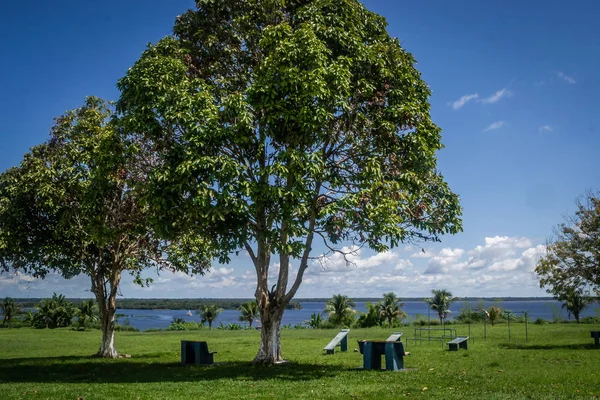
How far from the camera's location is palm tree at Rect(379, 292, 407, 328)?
2461 inches

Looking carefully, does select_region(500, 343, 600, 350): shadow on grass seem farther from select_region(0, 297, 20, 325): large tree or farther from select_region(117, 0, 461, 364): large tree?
select_region(0, 297, 20, 325): large tree

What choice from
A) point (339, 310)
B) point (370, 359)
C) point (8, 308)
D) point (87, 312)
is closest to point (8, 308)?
point (8, 308)

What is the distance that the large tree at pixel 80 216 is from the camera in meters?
23.1

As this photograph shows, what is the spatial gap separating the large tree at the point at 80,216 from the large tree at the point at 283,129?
12.1 ft

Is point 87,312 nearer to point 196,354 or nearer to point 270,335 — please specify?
point 196,354

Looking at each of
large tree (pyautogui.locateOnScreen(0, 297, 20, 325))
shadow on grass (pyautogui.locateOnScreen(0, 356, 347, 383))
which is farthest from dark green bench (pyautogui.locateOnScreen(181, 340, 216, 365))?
large tree (pyautogui.locateOnScreen(0, 297, 20, 325))

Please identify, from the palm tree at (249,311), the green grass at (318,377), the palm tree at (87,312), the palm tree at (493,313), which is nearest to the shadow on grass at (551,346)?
the green grass at (318,377)

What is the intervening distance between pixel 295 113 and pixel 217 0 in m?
6.41

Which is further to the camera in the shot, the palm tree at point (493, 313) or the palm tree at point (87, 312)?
the palm tree at point (87, 312)

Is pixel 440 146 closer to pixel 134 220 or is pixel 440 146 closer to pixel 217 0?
pixel 217 0

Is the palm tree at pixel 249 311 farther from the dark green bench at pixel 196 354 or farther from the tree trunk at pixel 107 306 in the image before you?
the dark green bench at pixel 196 354

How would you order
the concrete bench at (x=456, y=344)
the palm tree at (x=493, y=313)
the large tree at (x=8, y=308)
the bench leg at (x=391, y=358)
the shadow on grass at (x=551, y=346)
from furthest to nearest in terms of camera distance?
the large tree at (x=8, y=308) → the palm tree at (x=493, y=313) → the shadow on grass at (x=551, y=346) → the concrete bench at (x=456, y=344) → the bench leg at (x=391, y=358)

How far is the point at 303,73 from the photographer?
54.5 feet

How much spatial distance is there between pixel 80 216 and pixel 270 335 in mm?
10601
